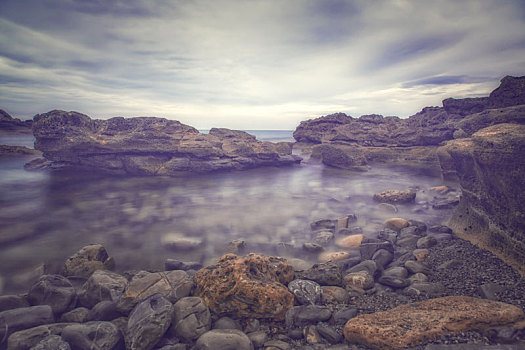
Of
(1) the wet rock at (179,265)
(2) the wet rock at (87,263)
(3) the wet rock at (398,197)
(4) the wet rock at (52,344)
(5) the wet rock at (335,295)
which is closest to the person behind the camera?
(4) the wet rock at (52,344)

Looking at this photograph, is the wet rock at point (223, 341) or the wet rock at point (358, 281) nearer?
the wet rock at point (223, 341)

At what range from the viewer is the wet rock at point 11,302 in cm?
465

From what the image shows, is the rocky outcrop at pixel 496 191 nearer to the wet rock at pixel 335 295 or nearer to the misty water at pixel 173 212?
the misty water at pixel 173 212

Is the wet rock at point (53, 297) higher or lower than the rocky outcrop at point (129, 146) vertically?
lower

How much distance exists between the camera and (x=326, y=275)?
5309 millimetres

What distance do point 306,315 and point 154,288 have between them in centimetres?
303

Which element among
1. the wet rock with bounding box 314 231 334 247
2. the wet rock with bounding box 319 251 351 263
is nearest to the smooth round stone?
the wet rock with bounding box 319 251 351 263

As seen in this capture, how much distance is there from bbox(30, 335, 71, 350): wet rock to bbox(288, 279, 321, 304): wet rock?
3.74 metres

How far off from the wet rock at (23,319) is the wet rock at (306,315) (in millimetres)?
4280

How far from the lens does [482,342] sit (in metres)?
3.07

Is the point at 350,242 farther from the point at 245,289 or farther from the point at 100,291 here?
the point at 100,291

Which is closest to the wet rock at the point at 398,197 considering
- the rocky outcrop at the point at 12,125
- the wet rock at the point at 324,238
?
the wet rock at the point at 324,238

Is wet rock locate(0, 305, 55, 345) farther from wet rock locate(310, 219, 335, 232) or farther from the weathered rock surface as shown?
wet rock locate(310, 219, 335, 232)

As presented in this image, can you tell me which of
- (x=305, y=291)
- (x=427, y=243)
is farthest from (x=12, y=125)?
(x=427, y=243)
